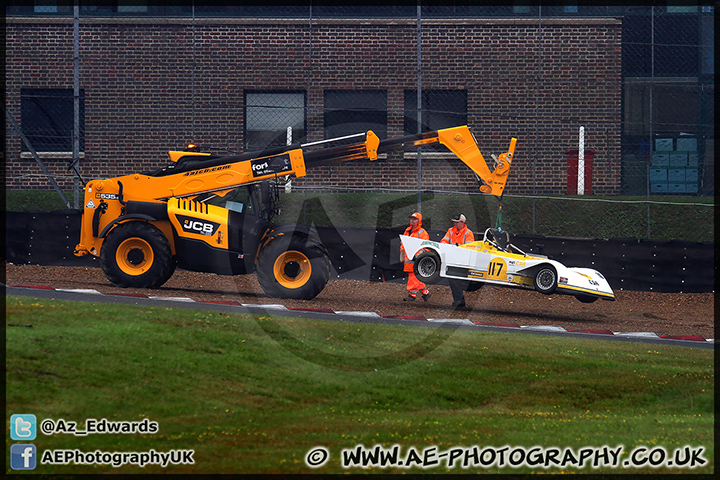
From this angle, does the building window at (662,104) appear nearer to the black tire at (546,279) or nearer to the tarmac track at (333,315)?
the black tire at (546,279)

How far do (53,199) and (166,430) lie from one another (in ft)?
48.4

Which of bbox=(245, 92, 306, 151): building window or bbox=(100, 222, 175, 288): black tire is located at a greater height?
bbox=(245, 92, 306, 151): building window

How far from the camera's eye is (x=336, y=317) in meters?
12.6

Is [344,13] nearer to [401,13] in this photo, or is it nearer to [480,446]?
[401,13]

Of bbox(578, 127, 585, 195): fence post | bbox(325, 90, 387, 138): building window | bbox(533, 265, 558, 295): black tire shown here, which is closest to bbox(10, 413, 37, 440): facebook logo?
bbox(533, 265, 558, 295): black tire

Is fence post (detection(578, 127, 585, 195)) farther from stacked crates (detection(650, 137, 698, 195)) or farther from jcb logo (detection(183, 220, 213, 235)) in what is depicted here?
jcb logo (detection(183, 220, 213, 235))

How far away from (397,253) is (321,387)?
8322 millimetres

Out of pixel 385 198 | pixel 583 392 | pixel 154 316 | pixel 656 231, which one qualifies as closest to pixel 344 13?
pixel 385 198

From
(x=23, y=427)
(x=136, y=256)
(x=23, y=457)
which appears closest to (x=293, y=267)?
(x=136, y=256)

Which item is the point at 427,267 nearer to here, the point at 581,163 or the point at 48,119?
the point at 581,163

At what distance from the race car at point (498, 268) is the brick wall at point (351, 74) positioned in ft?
23.1

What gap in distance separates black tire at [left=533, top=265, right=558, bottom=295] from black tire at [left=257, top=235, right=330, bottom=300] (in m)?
3.54

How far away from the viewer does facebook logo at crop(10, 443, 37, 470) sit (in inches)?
249

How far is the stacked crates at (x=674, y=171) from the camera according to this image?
22344 millimetres
